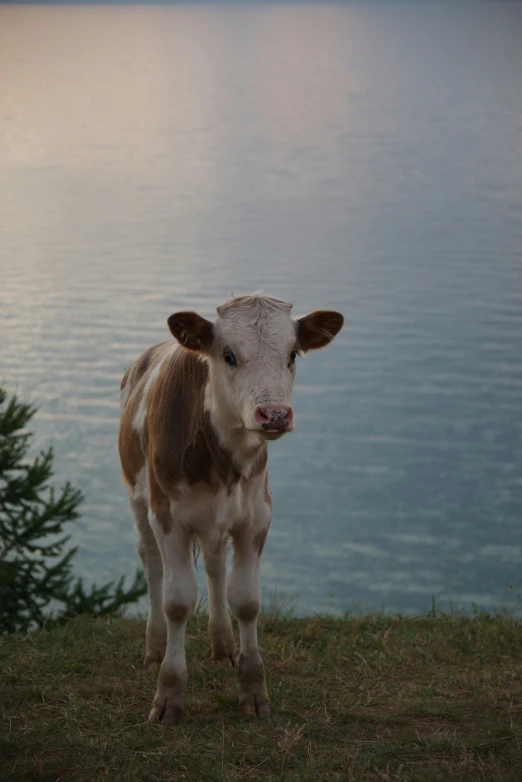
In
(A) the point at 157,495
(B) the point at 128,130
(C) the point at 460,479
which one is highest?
(B) the point at 128,130

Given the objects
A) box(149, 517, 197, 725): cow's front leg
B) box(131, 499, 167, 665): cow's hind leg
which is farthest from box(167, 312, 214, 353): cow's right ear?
box(131, 499, 167, 665): cow's hind leg

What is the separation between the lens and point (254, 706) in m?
5.70

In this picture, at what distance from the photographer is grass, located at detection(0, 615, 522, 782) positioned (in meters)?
4.91

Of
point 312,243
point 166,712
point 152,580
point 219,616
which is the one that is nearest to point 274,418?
point 166,712

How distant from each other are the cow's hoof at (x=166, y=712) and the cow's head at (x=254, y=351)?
148 centimetres

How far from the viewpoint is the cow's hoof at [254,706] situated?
18.5 ft

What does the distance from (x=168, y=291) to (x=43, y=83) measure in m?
42.4

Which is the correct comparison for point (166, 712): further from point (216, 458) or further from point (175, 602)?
point (216, 458)

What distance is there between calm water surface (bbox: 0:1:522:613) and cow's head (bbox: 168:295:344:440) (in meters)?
3.33

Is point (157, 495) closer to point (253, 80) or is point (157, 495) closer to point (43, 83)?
point (43, 83)

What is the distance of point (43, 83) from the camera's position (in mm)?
88250

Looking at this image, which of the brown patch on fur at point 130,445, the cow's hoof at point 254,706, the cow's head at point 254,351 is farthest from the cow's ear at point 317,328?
the cow's hoof at point 254,706

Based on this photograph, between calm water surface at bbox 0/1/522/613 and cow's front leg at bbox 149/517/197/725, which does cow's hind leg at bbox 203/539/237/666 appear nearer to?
cow's front leg at bbox 149/517/197/725

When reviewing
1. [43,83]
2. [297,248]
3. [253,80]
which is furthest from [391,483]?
[253,80]
